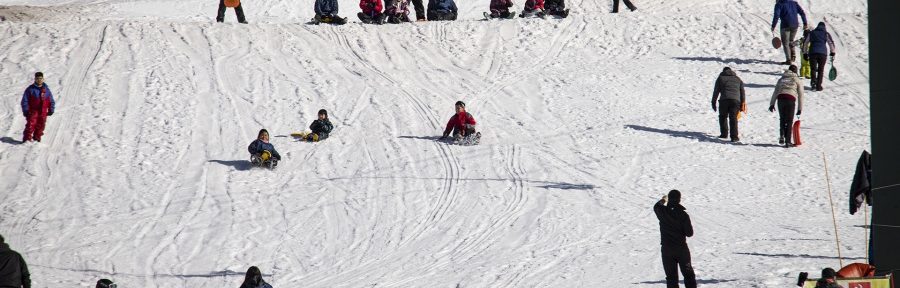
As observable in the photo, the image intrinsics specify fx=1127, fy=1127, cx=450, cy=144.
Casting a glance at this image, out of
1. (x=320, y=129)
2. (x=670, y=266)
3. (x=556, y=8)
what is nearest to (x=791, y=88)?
(x=320, y=129)

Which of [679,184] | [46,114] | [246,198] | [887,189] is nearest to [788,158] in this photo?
[679,184]

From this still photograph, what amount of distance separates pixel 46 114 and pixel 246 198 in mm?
4322

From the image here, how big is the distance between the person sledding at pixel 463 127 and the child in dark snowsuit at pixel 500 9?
24.3ft

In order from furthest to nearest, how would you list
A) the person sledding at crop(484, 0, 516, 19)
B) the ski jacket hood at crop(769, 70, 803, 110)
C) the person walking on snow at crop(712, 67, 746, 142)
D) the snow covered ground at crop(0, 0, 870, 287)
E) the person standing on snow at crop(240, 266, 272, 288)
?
the person sledding at crop(484, 0, 516, 19) → the person walking on snow at crop(712, 67, 746, 142) → the ski jacket hood at crop(769, 70, 803, 110) → the snow covered ground at crop(0, 0, 870, 287) → the person standing on snow at crop(240, 266, 272, 288)

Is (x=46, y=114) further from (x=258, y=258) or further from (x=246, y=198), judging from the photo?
(x=258, y=258)

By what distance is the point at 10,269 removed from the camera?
943 cm

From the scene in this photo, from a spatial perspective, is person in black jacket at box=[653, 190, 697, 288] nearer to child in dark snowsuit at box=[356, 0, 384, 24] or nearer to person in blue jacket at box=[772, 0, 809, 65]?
person in blue jacket at box=[772, 0, 809, 65]

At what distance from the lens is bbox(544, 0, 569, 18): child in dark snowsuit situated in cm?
2383

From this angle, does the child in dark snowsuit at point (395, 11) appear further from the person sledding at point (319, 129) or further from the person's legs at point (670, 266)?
the person's legs at point (670, 266)

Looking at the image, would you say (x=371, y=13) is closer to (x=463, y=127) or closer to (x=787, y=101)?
(x=463, y=127)

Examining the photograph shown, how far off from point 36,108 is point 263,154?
12.7 feet

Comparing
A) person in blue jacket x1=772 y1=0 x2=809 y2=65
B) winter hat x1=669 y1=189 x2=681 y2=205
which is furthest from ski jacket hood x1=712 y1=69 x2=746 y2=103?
winter hat x1=669 y1=189 x2=681 y2=205

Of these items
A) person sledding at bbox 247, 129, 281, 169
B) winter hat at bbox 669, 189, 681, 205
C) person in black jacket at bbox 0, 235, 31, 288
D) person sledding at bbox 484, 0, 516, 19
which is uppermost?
person sledding at bbox 484, 0, 516, 19

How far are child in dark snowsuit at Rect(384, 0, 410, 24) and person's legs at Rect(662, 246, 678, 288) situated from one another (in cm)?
1469
